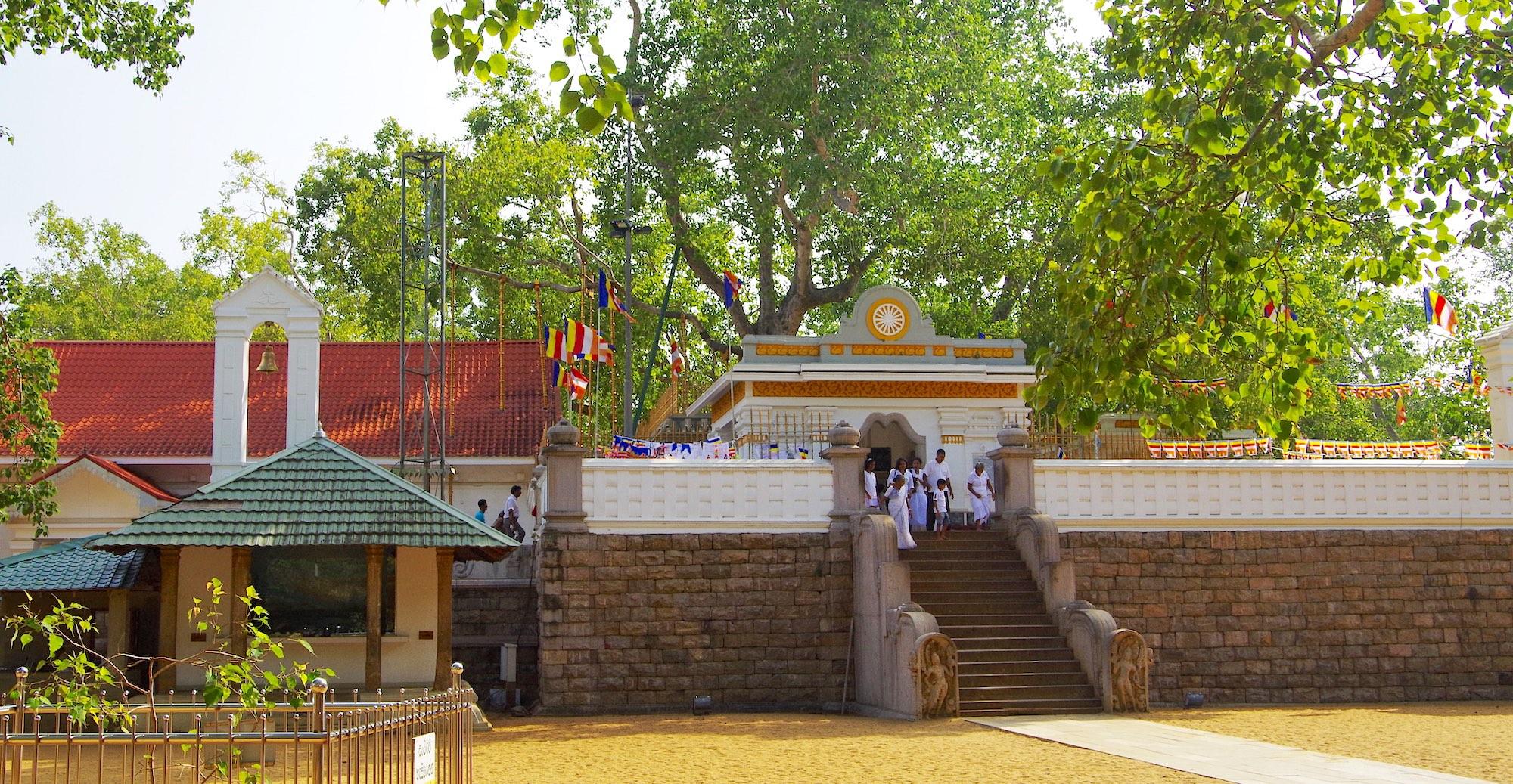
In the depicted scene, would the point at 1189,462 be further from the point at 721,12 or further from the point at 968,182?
the point at 721,12

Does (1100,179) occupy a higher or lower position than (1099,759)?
higher

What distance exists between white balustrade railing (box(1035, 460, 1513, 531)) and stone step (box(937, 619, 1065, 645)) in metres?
1.96

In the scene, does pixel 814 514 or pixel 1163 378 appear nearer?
pixel 1163 378

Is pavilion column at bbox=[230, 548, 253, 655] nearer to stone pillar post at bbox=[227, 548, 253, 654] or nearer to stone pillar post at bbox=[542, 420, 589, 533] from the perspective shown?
stone pillar post at bbox=[227, 548, 253, 654]

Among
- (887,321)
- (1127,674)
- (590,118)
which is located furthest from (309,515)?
(590,118)

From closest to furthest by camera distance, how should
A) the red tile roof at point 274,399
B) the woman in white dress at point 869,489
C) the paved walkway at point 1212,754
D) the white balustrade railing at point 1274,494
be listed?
the paved walkway at point 1212,754 → the white balustrade railing at point 1274,494 → the woman in white dress at point 869,489 → the red tile roof at point 274,399

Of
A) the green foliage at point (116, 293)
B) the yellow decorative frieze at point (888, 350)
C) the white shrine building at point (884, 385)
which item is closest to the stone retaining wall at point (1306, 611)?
the white shrine building at point (884, 385)

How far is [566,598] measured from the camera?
59.4 feet

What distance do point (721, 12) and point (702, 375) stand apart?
31.9 feet

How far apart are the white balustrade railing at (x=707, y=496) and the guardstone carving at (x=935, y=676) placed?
315cm

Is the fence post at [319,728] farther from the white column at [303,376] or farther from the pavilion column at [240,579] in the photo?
the white column at [303,376]

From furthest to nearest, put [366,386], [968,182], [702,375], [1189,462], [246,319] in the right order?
1. [702,375]
2. [968,182]
3. [366,386]
4. [246,319]
5. [1189,462]

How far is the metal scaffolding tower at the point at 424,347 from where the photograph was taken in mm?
21875

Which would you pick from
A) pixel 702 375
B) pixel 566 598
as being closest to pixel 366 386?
pixel 566 598
